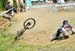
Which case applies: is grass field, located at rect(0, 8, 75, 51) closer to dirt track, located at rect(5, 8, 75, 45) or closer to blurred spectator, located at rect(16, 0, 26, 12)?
dirt track, located at rect(5, 8, 75, 45)

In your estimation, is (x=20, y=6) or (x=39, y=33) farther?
(x=20, y=6)

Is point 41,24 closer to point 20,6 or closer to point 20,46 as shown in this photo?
point 20,6

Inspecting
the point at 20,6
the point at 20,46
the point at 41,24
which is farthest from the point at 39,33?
the point at 20,6

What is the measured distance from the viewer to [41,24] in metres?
20.9

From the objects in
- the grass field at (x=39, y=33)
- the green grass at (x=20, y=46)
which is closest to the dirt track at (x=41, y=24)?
the grass field at (x=39, y=33)

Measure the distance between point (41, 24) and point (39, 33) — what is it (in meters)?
2.40

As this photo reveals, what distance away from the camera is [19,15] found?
23.3 meters

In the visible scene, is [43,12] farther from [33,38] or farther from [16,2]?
[33,38]

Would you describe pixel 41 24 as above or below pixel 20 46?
below

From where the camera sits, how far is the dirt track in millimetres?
17281

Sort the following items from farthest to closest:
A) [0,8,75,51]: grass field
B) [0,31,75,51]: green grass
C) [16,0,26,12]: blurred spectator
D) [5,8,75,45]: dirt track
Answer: [16,0,26,12]: blurred spectator → [5,8,75,45]: dirt track → [0,8,75,51]: grass field → [0,31,75,51]: green grass

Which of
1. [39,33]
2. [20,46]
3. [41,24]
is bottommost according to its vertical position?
[41,24]

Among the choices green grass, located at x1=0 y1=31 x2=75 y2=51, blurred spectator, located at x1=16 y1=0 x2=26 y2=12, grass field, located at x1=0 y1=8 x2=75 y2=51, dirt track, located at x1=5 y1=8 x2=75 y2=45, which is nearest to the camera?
green grass, located at x1=0 y1=31 x2=75 y2=51

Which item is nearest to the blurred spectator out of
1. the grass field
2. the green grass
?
the grass field
